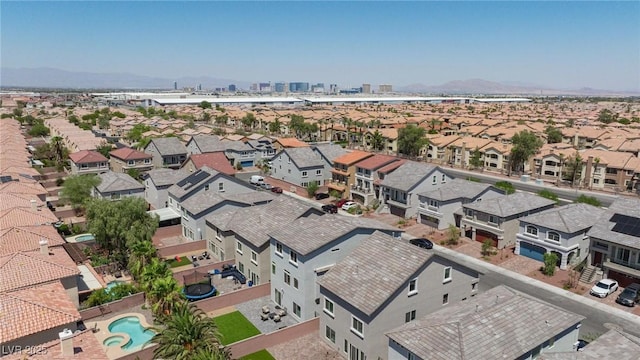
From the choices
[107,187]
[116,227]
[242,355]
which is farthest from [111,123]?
[242,355]

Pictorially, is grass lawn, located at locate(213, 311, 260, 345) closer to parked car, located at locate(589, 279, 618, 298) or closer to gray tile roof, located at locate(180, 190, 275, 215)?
gray tile roof, located at locate(180, 190, 275, 215)

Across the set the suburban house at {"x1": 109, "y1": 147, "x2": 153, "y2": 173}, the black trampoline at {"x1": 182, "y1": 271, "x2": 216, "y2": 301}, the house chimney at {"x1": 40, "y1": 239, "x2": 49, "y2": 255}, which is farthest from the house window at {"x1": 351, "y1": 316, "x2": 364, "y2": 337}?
the suburban house at {"x1": 109, "y1": 147, "x2": 153, "y2": 173}

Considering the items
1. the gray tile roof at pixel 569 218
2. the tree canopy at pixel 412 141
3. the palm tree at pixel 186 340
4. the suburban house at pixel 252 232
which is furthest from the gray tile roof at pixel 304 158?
the palm tree at pixel 186 340

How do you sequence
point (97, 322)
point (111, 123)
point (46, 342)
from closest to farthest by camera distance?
point (46, 342) → point (97, 322) → point (111, 123)

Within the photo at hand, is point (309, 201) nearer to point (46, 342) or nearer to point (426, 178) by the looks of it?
point (426, 178)

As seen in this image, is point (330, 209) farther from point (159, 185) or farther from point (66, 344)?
point (66, 344)

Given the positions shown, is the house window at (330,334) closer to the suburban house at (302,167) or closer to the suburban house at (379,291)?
the suburban house at (379,291)
